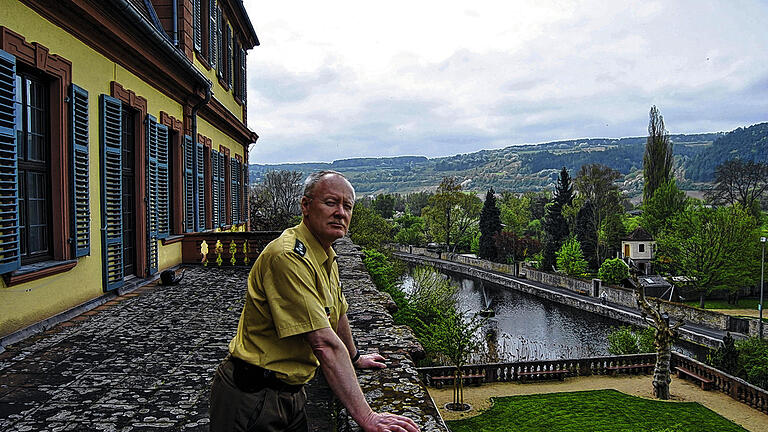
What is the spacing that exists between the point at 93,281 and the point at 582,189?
5981cm

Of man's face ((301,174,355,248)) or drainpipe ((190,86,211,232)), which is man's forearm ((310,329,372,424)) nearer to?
man's face ((301,174,355,248))

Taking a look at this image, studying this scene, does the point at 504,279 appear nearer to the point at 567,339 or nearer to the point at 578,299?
the point at 578,299

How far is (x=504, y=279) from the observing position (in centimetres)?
5438

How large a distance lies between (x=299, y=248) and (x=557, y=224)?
2373 inches

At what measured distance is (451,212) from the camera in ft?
247

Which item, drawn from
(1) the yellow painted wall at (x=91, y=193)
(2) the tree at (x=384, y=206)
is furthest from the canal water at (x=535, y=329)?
(2) the tree at (x=384, y=206)

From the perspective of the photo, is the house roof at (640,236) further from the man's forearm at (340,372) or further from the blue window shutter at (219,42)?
the man's forearm at (340,372)

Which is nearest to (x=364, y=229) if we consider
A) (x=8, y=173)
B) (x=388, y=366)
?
(x=8, y=173)

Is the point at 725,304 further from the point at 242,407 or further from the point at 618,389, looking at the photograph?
the point at 242,407

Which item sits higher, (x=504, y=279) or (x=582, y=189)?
(x=582, y=189)

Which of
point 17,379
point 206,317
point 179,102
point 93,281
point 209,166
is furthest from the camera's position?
point 209,166

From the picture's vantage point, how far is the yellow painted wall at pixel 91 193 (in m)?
5.84

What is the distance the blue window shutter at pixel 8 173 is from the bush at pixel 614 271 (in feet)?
153

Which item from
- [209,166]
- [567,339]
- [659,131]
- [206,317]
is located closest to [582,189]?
[659,131]
